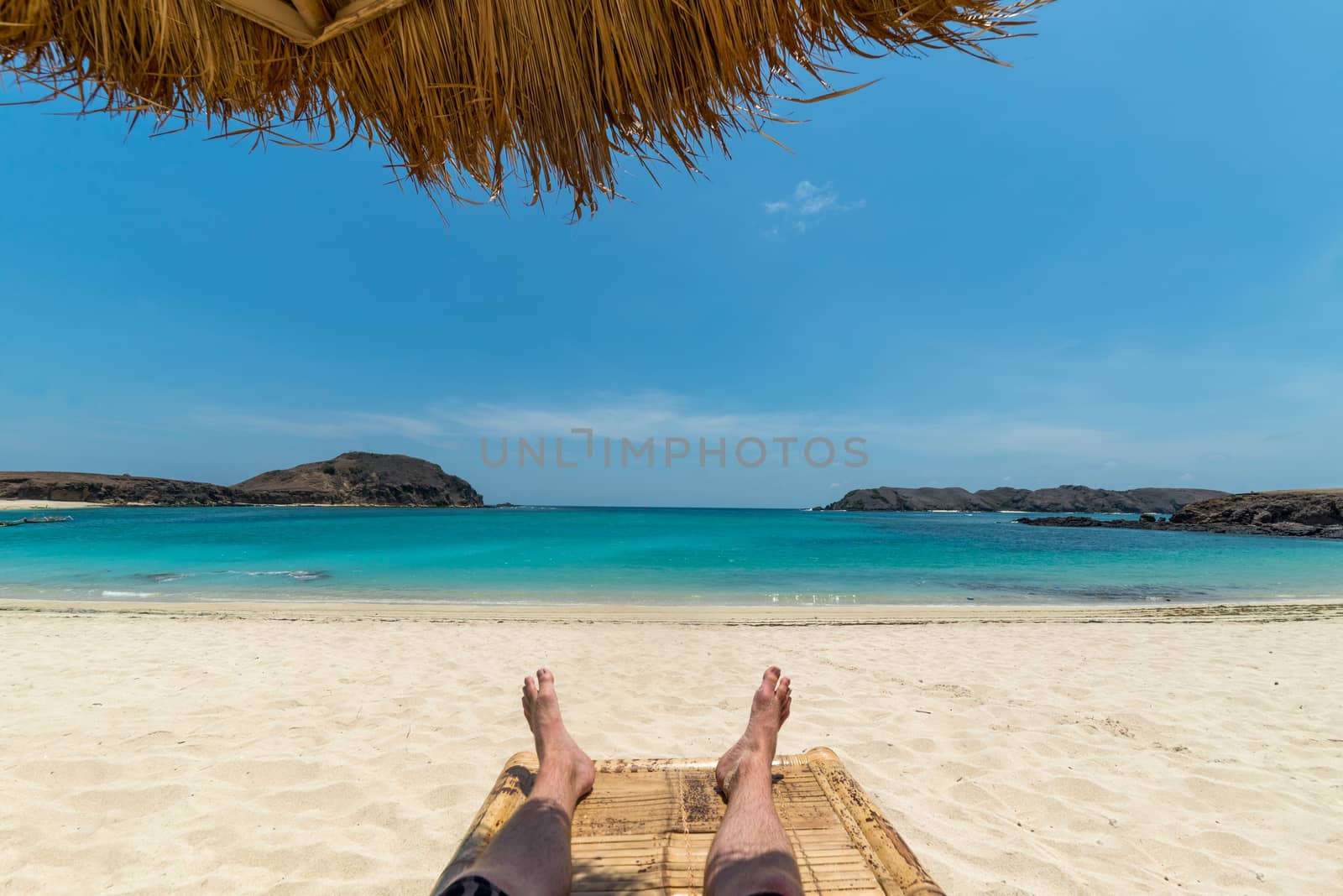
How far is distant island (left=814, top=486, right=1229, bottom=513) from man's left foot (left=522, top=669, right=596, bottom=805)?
265 feet

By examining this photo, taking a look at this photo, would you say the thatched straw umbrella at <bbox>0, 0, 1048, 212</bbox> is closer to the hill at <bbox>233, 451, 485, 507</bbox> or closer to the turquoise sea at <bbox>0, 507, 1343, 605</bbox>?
the turquoise sea at <bbox>0, 507, 1343, 605</bbox>

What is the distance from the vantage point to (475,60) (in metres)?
1.68

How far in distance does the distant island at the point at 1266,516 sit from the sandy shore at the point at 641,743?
3485cm

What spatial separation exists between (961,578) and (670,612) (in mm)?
7980

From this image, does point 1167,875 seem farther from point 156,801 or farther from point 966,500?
point 966,500

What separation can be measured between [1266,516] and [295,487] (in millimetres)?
82458

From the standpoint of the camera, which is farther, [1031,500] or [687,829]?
[1031,500]

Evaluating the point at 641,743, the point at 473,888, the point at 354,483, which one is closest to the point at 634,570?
the point at 641,743

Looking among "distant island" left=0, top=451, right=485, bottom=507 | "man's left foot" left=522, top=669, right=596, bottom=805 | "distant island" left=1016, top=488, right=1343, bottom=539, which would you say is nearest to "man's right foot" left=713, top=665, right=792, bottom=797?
"man's left foot" left=522, top=669, right=596, bottom=805

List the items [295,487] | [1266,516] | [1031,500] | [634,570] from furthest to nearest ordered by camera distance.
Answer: [1031,500] < [295,487] < [1266,516] < [634,570]

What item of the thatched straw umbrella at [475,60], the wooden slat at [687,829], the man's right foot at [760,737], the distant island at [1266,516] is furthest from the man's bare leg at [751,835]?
the distant island at [1266,516]

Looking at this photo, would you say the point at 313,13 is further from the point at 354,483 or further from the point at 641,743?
the point at 354,483

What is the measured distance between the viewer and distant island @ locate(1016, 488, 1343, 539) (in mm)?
28938

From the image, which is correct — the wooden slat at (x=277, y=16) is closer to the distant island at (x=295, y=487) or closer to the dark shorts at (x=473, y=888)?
the dark shorts at (x=473, y=888)
